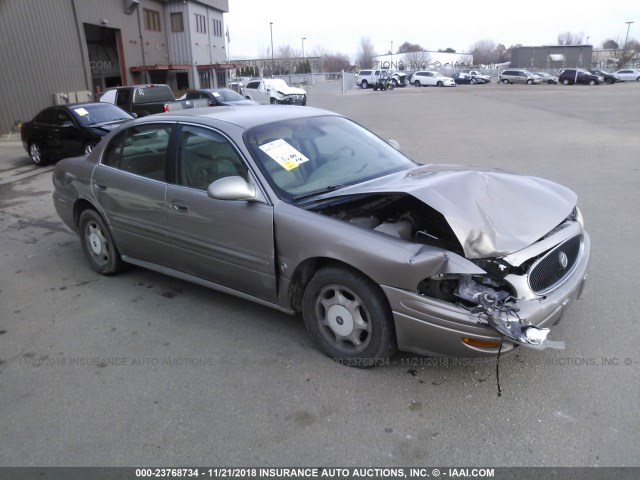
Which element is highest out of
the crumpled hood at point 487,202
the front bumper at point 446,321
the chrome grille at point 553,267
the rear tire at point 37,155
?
the crumpled hood at point 487,202

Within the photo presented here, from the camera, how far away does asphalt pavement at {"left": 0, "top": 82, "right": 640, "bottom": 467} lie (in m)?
2.61

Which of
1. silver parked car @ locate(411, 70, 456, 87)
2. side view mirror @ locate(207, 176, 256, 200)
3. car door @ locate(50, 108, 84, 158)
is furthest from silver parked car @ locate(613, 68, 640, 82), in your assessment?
side view mirror @ locate(207, 176, 256, 200)

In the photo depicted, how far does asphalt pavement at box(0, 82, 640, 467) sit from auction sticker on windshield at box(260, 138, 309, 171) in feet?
4.02

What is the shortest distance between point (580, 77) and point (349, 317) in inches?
2268

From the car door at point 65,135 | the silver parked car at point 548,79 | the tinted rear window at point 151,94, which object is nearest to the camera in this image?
the car door at point 65,135

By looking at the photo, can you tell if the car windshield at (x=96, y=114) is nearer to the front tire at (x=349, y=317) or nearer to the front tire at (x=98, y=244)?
the front tire at (x=98, y=244)

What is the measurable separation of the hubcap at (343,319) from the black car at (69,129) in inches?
375

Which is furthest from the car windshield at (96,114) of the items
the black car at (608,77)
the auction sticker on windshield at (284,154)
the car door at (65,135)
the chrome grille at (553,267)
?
the black car at (608,77)

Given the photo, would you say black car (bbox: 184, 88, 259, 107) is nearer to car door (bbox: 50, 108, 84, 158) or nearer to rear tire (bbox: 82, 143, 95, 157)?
car door (bbox: 50, 108, 84, 158)

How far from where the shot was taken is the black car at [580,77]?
166 feet

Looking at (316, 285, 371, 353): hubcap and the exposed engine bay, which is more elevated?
the exposed engine bay

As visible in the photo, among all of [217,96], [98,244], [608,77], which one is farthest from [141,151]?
[608,77]

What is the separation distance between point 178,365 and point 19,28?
2052cm

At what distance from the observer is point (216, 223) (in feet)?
12.2
